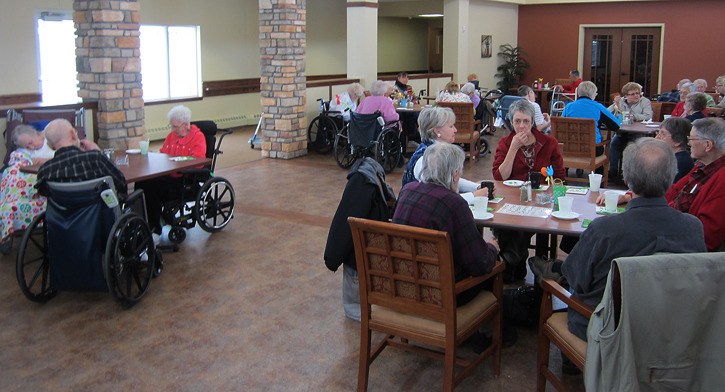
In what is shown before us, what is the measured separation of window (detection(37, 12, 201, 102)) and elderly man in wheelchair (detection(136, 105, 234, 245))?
481 centimetres

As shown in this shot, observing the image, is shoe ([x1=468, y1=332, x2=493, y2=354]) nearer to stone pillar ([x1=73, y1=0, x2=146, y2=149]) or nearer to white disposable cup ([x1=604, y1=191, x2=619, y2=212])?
white disposable cup ([x1=604, y1=191, x2=619, y2=212])

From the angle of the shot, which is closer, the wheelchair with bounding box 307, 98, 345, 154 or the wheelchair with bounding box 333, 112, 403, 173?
the wheelchair with bounding box 333, 112, 403, 173

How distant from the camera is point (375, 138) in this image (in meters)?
8.75

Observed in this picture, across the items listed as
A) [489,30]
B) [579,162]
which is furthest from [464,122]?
[489,30]

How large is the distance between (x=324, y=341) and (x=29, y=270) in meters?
2.48

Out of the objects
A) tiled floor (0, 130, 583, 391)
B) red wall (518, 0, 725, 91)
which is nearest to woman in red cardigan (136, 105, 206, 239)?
tiled floor (0, 130, 583, 391)

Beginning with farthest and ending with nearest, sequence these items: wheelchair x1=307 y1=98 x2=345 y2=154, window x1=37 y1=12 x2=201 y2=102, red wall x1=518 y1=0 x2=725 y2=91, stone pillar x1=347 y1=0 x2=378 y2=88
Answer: red wall x1=518 y1=0 x2=725 y2=91
stone pillar x1=347 y1=0 x2=378 y2=88
window x1=37 y1=12 x2=201 y2=102
wheelchair x1=307 y1=98 x2=345 y2=154

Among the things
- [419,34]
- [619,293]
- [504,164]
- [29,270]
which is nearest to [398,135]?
[504,164]

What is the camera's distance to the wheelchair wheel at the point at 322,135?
1025cm

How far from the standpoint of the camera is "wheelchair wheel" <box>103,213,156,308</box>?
4.23m

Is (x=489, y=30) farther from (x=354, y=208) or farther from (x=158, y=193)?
(x=354, y=208)

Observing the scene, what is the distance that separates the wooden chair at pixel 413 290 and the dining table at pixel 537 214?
0.96 feet

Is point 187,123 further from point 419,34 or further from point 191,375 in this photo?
point 419,34

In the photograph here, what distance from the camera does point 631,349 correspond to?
240cm
